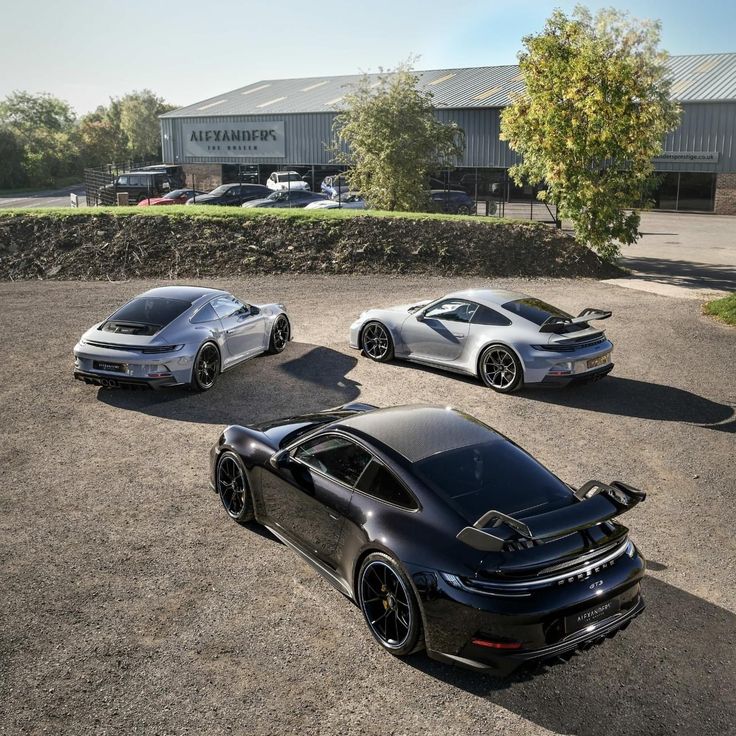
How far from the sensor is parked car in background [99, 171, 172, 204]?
1571 inches

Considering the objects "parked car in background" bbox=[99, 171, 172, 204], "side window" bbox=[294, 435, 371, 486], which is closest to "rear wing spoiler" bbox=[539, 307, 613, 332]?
"side window" bbox=[294, 435, 371, 486]

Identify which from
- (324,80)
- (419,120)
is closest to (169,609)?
(419,120)

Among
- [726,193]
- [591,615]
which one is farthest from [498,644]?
[726,193]

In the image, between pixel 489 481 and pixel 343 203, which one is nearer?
pixel 489 481

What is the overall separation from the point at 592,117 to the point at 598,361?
37.9 ft

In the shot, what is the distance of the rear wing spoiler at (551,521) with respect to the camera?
4949mm

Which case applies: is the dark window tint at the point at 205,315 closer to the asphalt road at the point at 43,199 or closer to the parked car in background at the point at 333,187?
the parked car in background at the point at 333,187

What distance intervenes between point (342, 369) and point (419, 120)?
1774cm

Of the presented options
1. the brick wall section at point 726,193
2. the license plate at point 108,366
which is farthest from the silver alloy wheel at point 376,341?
the brick wall section at point 726,193

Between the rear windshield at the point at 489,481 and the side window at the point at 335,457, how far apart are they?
0.54 m

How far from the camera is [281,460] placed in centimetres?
649

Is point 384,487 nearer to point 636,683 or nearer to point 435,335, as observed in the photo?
point 636,683

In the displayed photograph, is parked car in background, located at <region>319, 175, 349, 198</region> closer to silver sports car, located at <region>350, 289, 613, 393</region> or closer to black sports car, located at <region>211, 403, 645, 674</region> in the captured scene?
silver sports car, located at <region>350, 289, 613, 393</region>

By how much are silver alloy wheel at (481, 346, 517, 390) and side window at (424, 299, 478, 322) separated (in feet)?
2.23
